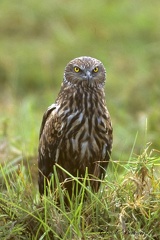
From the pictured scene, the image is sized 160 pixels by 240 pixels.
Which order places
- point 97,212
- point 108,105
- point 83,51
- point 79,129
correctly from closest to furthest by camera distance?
point 97,212
point 79,129
point 108,105
point 83,51

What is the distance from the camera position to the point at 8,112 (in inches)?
395

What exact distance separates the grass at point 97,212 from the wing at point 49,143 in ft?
2.35

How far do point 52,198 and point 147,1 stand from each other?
26.8 ft

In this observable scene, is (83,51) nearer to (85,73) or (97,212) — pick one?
(85,73)

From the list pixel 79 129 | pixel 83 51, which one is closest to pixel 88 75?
pixel 79 129

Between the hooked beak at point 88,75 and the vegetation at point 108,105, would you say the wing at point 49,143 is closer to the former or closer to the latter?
the vegetation at point 108,105

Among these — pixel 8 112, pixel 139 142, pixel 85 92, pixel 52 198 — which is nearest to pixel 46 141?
pixel 85 92

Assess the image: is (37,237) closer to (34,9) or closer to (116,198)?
(116,198)

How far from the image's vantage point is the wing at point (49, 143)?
612 cm

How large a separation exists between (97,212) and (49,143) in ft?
3.25

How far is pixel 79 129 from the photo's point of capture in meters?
6.07

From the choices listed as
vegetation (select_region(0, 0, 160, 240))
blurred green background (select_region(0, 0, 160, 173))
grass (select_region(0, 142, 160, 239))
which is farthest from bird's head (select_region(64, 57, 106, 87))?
blurred green background (select_region(0, 0, 160, 173))

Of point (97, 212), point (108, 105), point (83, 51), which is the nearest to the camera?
point (97, 212)

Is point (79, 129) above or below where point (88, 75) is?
below
